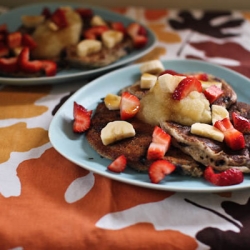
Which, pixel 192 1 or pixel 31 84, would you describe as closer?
pixel 31 84

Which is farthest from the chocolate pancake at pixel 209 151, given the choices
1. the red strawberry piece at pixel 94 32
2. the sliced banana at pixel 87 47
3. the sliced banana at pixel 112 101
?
the red strawberry piece at pixel 94 32

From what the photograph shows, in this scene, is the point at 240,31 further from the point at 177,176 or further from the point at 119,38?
the point at 177,176

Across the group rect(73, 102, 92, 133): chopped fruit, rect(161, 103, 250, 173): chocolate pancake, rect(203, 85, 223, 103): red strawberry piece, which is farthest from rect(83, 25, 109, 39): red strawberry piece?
rect(161, 103, 250, 173): chocolate pancake

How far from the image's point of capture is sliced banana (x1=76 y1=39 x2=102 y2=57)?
6.12 ft

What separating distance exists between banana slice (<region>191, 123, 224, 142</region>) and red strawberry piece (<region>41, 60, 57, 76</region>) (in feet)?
2.40

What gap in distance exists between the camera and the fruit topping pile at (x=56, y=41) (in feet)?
5.88

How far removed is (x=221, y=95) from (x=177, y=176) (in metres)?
0.40

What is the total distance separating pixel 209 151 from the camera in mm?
1226

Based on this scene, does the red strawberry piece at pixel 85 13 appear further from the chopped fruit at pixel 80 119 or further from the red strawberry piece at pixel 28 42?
the chopped fruit at pixel 80 119

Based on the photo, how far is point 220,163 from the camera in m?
1.23

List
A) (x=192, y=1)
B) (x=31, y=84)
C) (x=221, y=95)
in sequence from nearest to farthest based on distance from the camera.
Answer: (x=221, y=95) → (x=31, y=84) → (x=192, y=1)

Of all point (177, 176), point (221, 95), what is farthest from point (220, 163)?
point (221, 95)

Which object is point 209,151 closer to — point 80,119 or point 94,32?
point 80,119

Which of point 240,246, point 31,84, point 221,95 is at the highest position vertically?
point 221,95
